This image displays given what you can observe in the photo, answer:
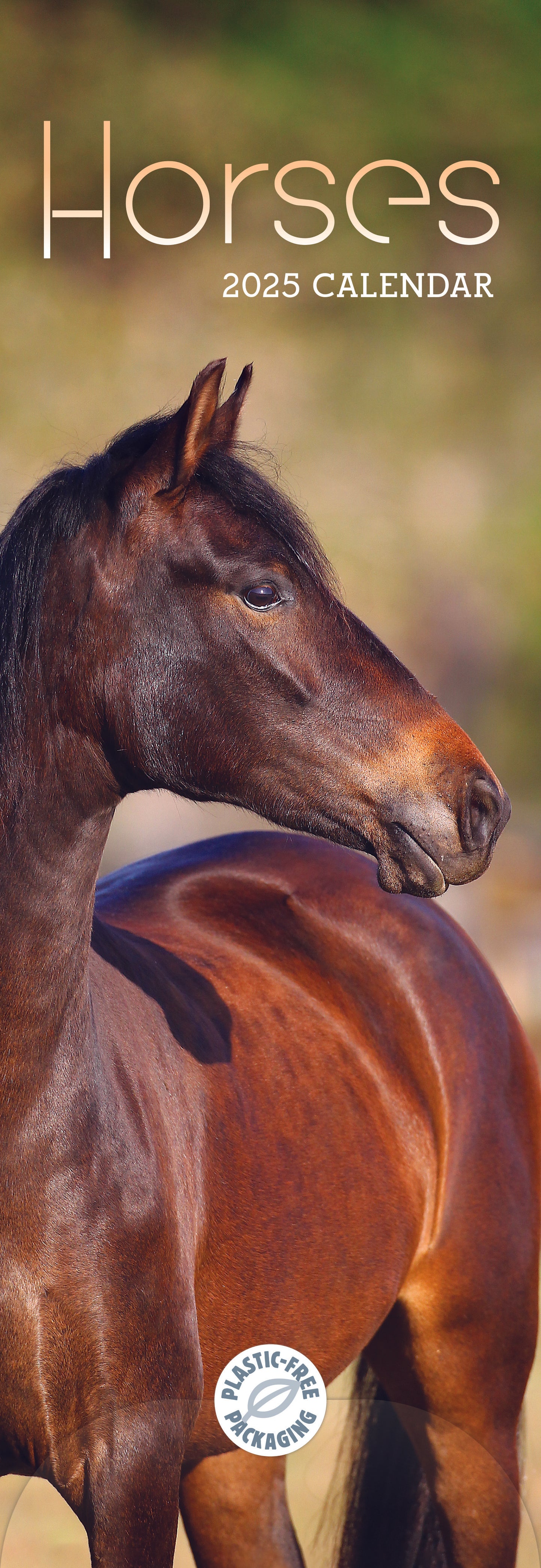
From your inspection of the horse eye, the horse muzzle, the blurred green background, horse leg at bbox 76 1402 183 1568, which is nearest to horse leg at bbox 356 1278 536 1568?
horse leg at bbox 76 1402 183 1568

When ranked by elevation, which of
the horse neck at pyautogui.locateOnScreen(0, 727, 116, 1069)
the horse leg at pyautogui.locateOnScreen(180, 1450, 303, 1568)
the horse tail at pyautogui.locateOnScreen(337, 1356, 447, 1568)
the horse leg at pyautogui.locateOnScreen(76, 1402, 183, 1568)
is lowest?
the horse tail at pyautogui.locateOnScreen(337, 1356, 447, 1568)

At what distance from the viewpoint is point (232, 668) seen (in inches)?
41.9

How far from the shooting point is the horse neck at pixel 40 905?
3.40 ft

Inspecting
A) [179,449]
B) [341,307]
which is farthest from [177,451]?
[341,307]

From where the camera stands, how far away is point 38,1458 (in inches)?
41.0

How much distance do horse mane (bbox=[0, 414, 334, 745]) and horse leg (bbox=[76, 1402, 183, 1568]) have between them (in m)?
0.65

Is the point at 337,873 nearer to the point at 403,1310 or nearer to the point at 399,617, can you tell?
the point at 403,1310

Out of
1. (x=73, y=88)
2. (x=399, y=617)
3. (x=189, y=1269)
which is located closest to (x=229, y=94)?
(x=73, y=88)

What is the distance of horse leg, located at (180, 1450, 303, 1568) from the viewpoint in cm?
158

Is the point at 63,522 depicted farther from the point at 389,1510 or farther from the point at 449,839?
the point at 389,1510

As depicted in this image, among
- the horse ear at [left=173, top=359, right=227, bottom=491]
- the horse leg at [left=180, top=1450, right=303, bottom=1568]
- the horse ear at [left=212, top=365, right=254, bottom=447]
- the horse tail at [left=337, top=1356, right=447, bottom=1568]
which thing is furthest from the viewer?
the horse tail at [left=337, top=1356, right=447, bottom=1568]

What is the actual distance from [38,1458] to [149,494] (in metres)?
0.91

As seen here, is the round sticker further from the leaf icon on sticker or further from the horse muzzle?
the horse muzzle

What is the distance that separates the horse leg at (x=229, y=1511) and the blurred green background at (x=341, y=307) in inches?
141
